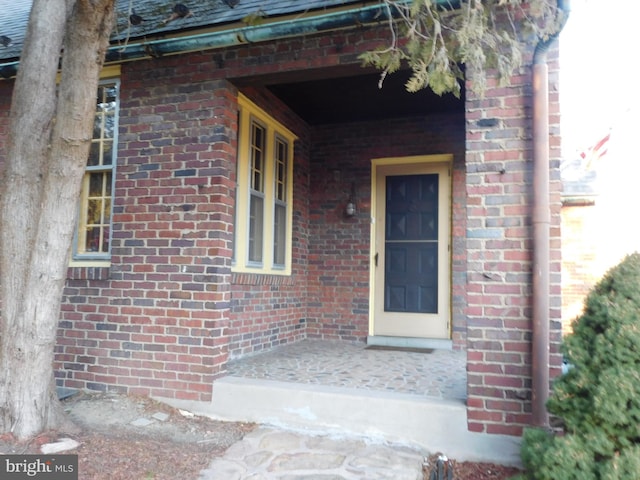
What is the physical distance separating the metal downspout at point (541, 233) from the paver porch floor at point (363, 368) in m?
0.63

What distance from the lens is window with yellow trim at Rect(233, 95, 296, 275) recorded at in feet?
17.9

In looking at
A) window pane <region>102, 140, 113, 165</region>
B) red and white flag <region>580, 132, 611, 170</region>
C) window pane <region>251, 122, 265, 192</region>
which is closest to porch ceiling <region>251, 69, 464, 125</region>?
window pane <region>251, 122, 265, 192</region>

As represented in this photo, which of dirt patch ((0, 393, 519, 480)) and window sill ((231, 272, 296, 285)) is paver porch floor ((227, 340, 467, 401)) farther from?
window sill ((231, 272, 296, 285))

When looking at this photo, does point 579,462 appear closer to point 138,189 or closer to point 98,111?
point 138,189

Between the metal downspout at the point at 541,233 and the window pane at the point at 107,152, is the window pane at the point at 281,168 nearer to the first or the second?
the window pane at the point at 107,152

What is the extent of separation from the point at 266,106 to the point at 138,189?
76.8 inches

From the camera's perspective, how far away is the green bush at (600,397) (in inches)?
95.3

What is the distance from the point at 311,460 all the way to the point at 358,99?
13.4ft

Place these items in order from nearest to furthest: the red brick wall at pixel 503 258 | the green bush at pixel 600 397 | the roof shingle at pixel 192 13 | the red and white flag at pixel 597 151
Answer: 1. the green bush at pixel 600 397
2. the red brick wall at pixel 503 258
3. the roof shingle at pixel 192 13
4. the red and white flag at pixel 597 151

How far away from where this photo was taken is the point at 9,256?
3574mm

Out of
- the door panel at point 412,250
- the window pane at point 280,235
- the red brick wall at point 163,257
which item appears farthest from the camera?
the door panel at point 412,250

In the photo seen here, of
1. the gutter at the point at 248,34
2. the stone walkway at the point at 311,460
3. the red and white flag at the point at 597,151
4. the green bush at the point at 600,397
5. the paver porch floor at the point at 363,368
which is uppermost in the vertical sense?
the red and white flag at the point at 597,151

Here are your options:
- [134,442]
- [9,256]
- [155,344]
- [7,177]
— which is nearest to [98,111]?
[7,177]

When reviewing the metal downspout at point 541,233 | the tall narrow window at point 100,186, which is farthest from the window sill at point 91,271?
the metal downspout at point 541,233
